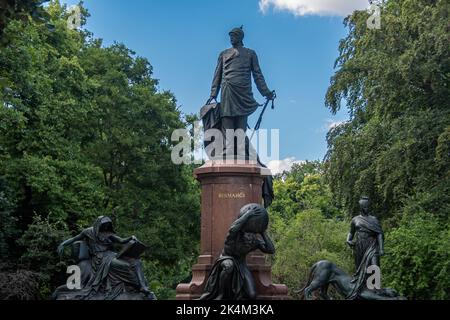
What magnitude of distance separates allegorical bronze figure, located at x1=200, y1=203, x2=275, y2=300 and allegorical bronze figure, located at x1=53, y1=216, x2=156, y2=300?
4.83ft

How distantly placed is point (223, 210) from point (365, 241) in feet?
9.69

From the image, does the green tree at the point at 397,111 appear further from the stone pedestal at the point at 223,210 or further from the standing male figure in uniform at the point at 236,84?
the stone pedestal at the point at 223,210

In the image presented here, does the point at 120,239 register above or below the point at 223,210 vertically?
below

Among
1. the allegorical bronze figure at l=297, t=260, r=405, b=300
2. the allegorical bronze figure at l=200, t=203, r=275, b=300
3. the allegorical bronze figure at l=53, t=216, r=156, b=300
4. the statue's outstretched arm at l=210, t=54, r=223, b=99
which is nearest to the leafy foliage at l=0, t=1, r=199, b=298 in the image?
the statue's outstretched arm at l=210, t=54, r=223, b=99

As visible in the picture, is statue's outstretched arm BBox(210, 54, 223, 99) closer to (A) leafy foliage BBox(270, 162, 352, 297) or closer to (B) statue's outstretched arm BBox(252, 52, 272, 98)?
(B) statue's outstretched arm BBox(252, 52, 272, 98)

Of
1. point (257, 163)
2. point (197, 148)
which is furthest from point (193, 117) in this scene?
point (257, 163)

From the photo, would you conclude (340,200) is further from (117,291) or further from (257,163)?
(117,291)

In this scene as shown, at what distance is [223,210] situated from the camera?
15.8m

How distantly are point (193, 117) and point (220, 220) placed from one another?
2213cm

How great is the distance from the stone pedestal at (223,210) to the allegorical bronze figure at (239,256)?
3.08 feet

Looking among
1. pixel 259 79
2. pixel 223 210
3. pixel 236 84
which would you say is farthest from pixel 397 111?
pixel 223 210

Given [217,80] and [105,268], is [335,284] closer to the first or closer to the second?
[105,268]

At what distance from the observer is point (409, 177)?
27.5 m

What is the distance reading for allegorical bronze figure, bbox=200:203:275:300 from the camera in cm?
1411
